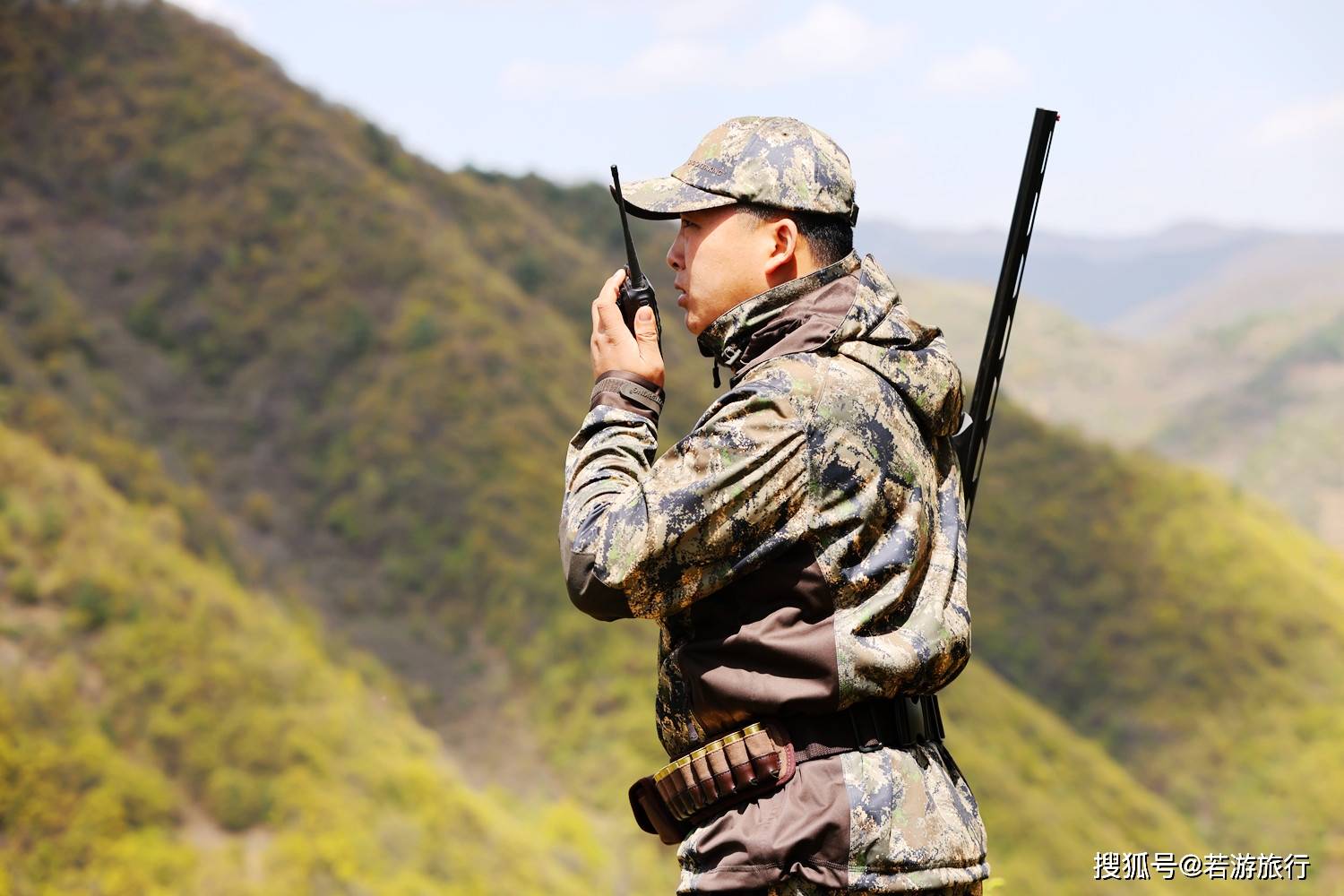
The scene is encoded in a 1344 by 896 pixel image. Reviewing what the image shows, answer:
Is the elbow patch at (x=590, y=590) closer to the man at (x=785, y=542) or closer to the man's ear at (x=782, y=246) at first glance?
the man at (x=785, y=542)

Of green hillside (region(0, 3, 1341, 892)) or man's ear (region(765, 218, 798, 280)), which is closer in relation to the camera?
man's ear (region(765, 218, 798, 280))

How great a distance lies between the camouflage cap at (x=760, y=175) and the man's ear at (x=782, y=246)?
0.04m

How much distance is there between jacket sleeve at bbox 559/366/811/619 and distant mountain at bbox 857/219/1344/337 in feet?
359

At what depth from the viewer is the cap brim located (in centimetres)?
241

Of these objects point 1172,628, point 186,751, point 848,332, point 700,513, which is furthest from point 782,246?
point 1172,628

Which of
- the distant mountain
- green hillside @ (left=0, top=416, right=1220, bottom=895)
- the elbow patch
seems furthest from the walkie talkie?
the distant mountain

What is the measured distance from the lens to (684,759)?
2.34 meters

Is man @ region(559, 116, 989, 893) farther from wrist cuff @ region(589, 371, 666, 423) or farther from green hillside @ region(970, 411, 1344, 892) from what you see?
green hillside @ region(970, 411, 1344, 892)

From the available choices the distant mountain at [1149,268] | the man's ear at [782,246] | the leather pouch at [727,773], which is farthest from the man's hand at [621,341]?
the distant mountain at [1149,268]

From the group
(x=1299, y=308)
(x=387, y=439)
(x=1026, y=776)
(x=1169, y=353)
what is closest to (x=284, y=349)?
(x=387, y=439)

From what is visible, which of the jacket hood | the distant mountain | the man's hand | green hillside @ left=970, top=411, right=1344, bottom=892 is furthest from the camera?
the distant mountain

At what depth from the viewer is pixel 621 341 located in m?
2.47

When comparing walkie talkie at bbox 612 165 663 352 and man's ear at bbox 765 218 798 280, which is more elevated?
man's ear at bbox 765 218 798 280

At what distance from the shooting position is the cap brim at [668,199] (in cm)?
241
